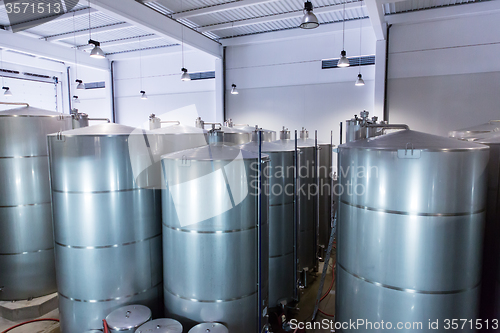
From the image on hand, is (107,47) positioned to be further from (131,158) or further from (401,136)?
(401,136)

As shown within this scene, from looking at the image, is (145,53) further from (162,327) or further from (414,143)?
(414,143)

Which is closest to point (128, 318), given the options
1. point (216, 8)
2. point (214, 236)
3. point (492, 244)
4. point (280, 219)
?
point (214, 236)

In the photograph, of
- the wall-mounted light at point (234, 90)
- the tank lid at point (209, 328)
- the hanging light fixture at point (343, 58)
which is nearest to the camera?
the tank lid at point (209, 328)

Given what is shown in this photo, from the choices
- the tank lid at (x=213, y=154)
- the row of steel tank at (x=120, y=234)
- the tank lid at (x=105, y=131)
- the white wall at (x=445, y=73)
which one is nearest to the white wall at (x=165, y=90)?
the white wall at (x=445, y=73)

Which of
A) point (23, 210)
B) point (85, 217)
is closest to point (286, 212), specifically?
point (85, 217)

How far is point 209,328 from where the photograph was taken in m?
3.31

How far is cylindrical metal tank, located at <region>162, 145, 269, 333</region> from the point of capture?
11.1 ft

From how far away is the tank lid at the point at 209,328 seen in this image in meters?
3.26

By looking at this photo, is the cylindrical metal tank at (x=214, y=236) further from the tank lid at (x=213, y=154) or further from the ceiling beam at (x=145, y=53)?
the ceiling beam at (x=145, y=53)

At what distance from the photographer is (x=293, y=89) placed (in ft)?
41.4

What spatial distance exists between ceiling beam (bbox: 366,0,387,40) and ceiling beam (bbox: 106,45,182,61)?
842 centimetres

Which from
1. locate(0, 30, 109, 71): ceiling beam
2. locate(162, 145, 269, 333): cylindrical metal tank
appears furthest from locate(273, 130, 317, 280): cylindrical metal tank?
locate(0, 30, 109, 71): ceiling beam

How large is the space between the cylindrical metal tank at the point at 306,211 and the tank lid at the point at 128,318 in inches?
121

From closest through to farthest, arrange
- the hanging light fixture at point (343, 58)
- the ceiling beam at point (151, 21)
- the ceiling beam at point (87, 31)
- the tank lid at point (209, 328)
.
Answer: the tank lid at point (209, 328)
the ceiling beam at point (151, 21)
the hanging light fixture at point (343, 58)
the ceiling beam at point (87, 31)
